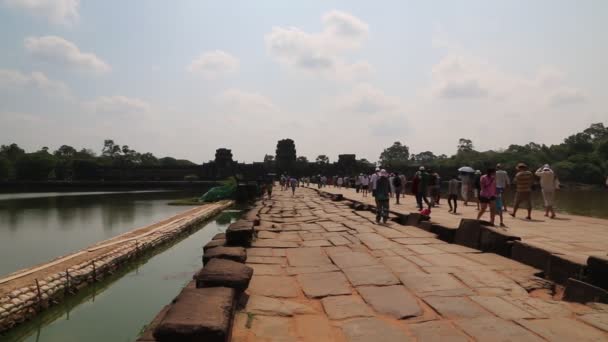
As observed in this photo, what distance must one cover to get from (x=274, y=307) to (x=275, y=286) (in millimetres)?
659

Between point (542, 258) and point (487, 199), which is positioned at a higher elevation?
point (487, 199)

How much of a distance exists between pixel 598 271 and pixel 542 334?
4.18 feet

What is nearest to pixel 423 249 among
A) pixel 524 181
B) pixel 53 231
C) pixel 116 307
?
pixel 524 181

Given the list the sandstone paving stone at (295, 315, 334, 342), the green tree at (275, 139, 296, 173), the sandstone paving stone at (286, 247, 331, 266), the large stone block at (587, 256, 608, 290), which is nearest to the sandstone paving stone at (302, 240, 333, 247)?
the sandstone paving stone at (286, 247, 331, 266)

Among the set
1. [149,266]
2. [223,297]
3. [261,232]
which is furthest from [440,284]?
[149,266]

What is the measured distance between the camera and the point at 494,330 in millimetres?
2875

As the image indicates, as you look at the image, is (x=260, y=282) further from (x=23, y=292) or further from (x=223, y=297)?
(x=23, y=292)

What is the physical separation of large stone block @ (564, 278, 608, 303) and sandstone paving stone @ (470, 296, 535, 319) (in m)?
0.61

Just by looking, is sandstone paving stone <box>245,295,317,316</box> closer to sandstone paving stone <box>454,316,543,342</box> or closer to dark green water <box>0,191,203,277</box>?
sandstone paving stone <box>454,316,543,342</box>

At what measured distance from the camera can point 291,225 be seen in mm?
9445

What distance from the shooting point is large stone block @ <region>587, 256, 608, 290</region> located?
355 cm

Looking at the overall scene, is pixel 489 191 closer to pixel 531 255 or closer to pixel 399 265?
pixel 531 255

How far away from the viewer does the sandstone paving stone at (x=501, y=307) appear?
125 inches

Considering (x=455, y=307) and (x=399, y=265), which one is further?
(x=399, y=265)
